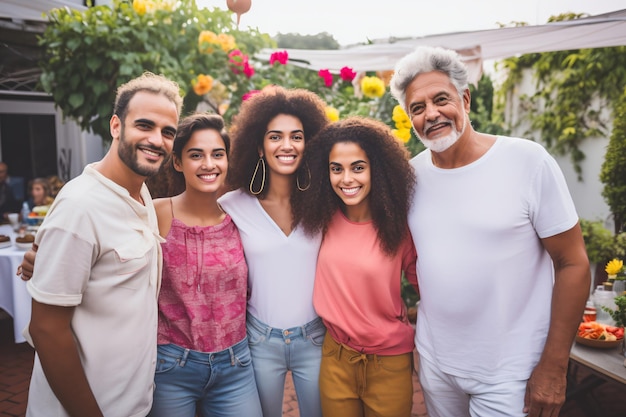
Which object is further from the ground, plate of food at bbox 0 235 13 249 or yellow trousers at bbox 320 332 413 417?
yellow trousers at bbox 320 332 413 417

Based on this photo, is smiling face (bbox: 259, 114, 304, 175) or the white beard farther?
smiling face (bbox: 259, 114, 304, 175)

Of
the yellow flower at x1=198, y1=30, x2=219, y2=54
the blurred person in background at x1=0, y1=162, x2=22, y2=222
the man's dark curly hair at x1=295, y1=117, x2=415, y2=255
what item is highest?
the yellow flower at x1=198, y1=30, x2=219, y2=54

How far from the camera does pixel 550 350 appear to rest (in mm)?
1928

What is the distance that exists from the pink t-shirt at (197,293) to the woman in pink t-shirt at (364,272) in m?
0.46

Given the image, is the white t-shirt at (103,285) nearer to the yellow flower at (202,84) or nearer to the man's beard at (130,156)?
the man's beard at (130,156)

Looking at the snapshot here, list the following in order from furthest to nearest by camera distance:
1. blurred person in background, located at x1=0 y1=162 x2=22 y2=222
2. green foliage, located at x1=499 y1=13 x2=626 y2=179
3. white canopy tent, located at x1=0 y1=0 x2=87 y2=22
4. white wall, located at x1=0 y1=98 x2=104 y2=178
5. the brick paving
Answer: white wall, located at x1=0 y1=98 x2=104 y2=178 → blurred person in background, located at x1=0 y1=162 x2=22 y2=222 → green foliage, located at x1=499 y1=13 x2=626 y2=179 → white canopy tent, located at x1=0 y1=0 x2=87 y2=22 → the brick paving

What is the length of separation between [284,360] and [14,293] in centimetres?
319

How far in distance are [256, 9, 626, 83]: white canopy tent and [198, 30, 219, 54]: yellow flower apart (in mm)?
955

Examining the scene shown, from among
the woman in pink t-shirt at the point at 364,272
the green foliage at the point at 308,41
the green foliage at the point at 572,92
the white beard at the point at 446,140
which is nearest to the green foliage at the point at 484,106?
the green foliage at the point at 572,92

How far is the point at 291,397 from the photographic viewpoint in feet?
13.3

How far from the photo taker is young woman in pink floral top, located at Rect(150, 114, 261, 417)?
2188mm

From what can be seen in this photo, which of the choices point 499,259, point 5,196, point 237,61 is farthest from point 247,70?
point 5,196

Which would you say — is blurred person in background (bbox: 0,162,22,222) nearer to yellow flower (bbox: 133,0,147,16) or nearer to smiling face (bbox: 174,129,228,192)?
yellow flower (bbox: 133,0,147,16)

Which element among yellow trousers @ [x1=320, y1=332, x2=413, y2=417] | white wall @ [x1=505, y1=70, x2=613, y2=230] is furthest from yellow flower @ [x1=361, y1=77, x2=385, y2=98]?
white wall @ [x1=505, y1=70, x2=613, y2=230]
